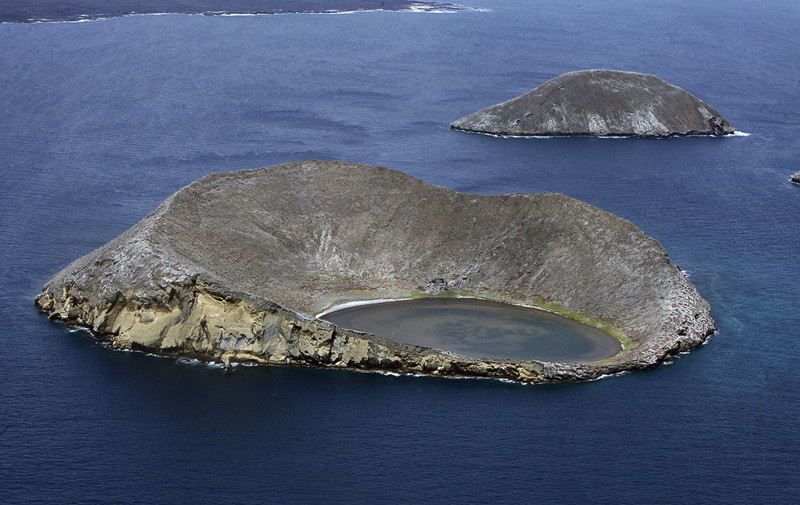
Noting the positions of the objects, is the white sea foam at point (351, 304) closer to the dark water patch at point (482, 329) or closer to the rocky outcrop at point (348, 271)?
the dark water patch at point (482, 329)

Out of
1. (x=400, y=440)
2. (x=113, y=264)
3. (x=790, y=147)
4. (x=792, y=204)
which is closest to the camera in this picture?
(x=400, y=440)

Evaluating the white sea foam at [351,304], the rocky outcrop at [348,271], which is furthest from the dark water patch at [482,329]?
the rocky outcrop at [348,271]

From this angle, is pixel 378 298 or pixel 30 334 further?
pixel 378 298

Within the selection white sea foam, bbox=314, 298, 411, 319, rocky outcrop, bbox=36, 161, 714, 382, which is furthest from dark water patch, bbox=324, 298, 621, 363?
rocky outcrop, bbox=36, 161, 714, 382

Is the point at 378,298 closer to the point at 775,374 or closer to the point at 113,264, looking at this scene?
the point at 113,264

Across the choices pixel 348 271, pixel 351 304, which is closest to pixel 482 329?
pixel 351 304

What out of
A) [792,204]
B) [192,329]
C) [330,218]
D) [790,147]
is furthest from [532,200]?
[790,147]

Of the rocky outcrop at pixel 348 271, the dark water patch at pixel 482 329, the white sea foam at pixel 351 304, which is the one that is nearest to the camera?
the rocky outcrop at pixel 348 271
